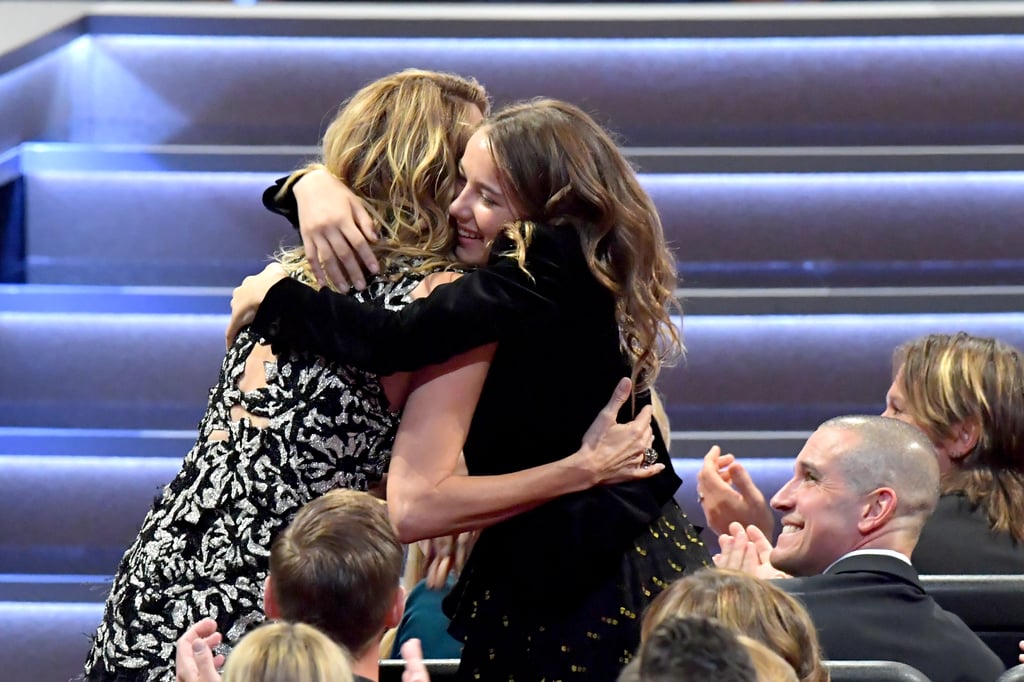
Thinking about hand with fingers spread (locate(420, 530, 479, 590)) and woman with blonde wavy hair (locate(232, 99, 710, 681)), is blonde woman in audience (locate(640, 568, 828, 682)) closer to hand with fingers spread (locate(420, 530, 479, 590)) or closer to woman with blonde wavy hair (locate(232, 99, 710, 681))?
woman with blonde wavy hair (locate(232, 99, 710, 681))

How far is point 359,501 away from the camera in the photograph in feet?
5.38

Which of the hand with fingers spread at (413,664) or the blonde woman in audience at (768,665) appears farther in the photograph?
the hand with fingers spread at (413,664)

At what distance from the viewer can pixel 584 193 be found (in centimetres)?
176

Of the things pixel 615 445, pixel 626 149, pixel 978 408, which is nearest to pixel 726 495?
pixel 978 408

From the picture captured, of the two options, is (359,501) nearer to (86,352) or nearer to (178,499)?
(178,499)

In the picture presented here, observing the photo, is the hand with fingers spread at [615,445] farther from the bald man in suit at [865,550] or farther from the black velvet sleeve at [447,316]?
the bald man in suit at [865,550]

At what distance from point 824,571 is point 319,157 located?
1.99 m

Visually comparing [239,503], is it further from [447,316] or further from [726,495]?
[726,495]

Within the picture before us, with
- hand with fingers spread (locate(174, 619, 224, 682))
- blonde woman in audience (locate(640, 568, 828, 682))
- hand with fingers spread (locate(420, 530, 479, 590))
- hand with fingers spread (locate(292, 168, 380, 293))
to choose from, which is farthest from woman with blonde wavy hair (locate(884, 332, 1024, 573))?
hand with fingers spread (locate(174, 619, 224, 682))

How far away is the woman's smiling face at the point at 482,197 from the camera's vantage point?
1.80 meters

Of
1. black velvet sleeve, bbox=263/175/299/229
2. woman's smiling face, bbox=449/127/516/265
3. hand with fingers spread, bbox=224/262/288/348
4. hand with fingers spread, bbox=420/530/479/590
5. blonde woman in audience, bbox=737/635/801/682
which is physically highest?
woman's smiling face, bbox=449/127/516/265

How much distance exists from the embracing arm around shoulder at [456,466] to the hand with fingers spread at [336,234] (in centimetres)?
16

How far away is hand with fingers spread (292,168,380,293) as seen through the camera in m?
1.80

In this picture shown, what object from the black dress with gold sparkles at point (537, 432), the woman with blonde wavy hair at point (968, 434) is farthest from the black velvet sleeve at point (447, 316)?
the woman with blonde wavy hair at point (968, 434)
